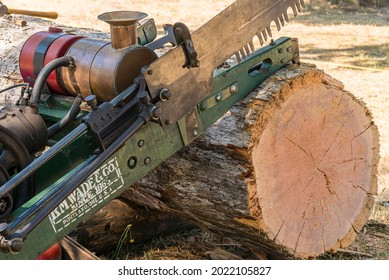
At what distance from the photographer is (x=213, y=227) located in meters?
3.92

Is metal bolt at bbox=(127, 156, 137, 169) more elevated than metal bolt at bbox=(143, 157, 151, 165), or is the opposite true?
metal bolt at bbox=(127, 156, 137, 169)

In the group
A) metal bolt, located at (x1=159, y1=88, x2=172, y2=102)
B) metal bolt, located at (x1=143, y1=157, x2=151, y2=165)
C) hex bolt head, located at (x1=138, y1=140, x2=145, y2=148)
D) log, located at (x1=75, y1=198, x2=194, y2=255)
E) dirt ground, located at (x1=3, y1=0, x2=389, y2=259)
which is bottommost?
dirt ground, located at (x1=3, y1=0, x2=389, y2=259)

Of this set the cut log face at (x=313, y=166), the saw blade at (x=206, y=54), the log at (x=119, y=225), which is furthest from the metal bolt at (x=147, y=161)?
the log at (x=119, y=225)

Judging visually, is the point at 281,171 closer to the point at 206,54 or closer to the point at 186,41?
the point at 206,54

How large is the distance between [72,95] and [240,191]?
41.6 inches

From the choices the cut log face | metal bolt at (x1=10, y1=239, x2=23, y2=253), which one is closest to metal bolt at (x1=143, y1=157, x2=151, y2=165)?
the cut log face

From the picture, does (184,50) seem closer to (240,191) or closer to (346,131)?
(240,191)

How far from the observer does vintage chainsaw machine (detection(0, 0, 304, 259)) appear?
2.92m

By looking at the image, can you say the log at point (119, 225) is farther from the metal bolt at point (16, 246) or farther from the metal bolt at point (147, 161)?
the metal bolt at point (16, 246)

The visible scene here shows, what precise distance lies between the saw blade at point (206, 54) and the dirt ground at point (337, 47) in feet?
4.75

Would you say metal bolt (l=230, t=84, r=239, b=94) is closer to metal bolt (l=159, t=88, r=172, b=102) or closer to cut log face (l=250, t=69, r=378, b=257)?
cut log face (l=250, t=69, r=378, b=257)

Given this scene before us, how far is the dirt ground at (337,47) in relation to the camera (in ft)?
14.7

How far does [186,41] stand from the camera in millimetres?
3141

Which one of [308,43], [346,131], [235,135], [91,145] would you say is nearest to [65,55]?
[91,145]
